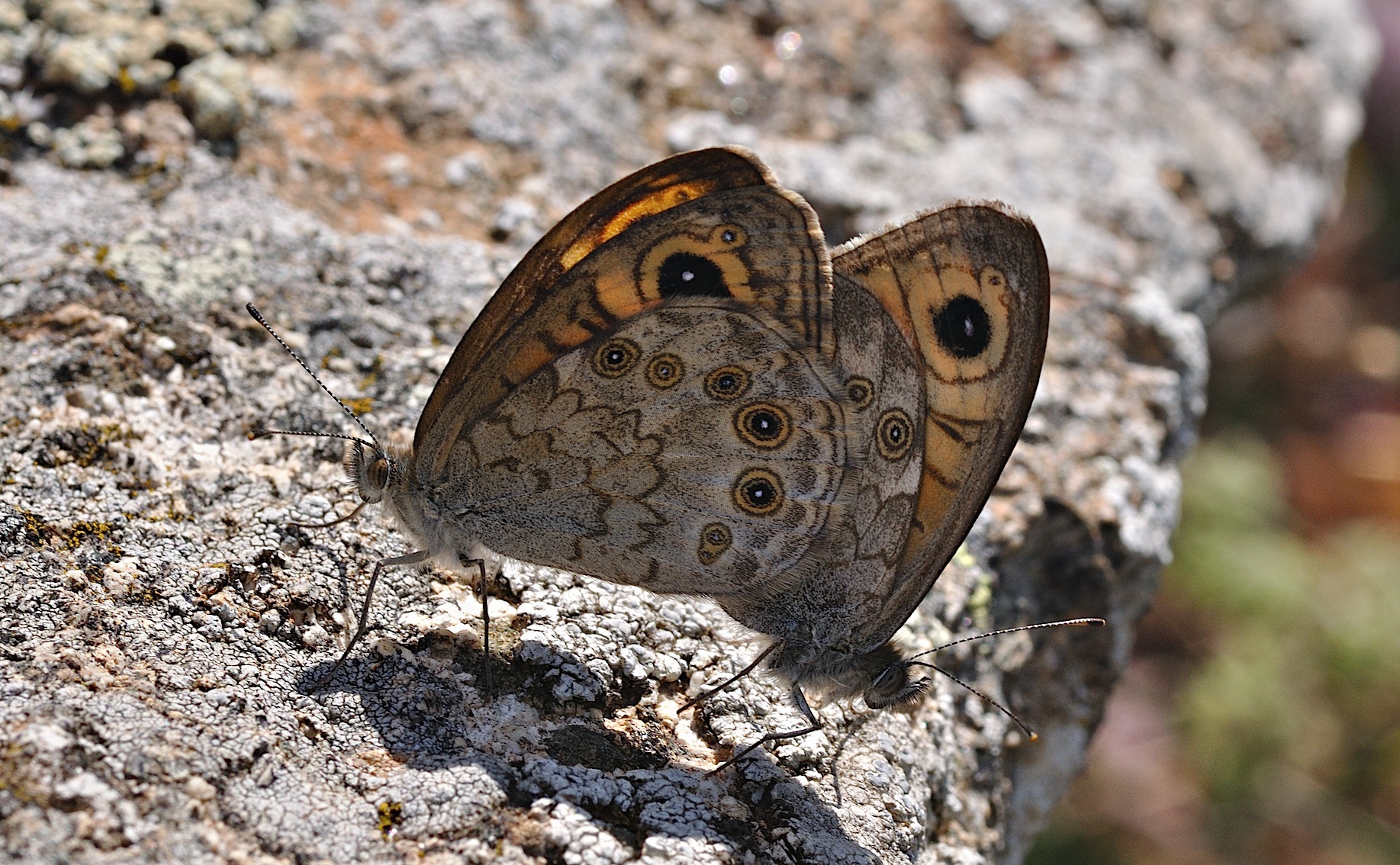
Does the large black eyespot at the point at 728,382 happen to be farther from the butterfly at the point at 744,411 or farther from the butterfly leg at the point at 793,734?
the butterfly leg at the point at 793,734

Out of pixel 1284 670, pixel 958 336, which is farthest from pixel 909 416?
pixel 1284 670

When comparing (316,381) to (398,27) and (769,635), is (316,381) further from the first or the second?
(398,27)

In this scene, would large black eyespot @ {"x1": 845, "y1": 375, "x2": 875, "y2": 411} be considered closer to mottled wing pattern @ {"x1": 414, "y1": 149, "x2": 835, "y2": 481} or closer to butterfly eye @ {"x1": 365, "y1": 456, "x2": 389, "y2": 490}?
mottled wing pattern @ {"x1": 414, "y1": 149, "x2": 835, "y2": 481}

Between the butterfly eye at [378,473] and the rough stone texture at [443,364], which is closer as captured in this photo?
the rough stone texture at [443,364]

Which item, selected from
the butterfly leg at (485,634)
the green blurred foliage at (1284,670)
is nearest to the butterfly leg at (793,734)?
the butterfly leg at (485,634)

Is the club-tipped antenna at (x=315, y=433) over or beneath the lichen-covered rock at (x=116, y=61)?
beneath
